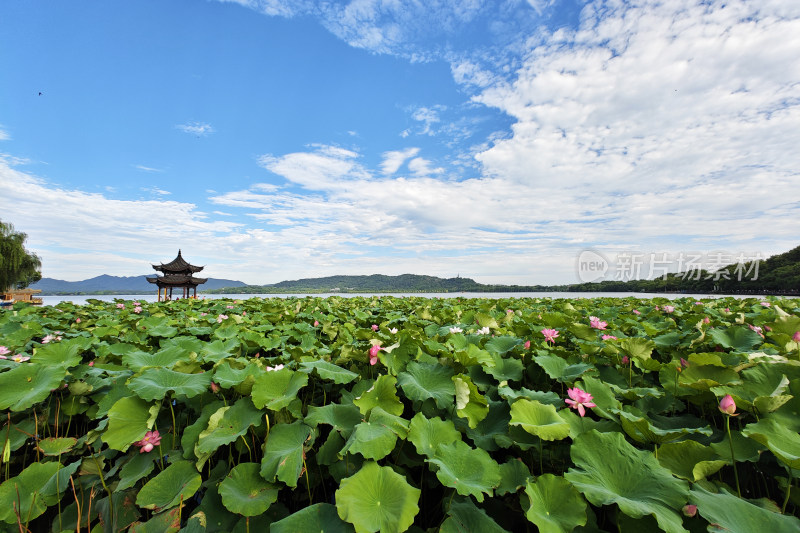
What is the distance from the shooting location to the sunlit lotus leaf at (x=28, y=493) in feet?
4.55

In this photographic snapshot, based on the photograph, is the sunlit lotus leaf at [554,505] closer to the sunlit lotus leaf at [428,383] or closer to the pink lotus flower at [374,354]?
the sunlit lotus leaf at [428,383]

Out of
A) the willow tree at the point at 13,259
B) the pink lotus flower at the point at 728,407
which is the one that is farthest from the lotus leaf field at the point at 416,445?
the willow tree at the point at 13,259

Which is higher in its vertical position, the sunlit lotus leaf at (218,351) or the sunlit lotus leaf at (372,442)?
→ the sunlit lotus leaf at (218,351)

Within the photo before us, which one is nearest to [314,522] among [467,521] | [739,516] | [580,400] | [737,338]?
[467,521]

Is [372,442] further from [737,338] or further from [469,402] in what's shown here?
[737,338]

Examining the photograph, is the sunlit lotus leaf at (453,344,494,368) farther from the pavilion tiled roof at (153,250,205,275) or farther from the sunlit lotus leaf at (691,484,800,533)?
the pavilion tiled roof at (153,250,205,275)

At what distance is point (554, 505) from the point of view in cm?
105

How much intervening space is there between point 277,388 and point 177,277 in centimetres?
2490

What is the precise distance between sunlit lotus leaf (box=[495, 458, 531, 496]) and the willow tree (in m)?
45.4

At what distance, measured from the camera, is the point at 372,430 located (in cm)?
124

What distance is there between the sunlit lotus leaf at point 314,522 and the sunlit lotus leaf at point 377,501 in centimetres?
9

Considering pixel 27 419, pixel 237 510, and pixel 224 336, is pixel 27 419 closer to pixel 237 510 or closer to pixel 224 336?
pixel 224 336

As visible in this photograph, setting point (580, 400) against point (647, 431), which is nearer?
point (647, 431)

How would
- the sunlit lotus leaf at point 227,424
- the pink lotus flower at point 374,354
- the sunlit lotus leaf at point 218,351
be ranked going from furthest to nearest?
1. the sunlit lotus leaf at point 218,351
2. the pink lotus flower at point 374,354
3. the sunlit lotus leaf at point 227,424
